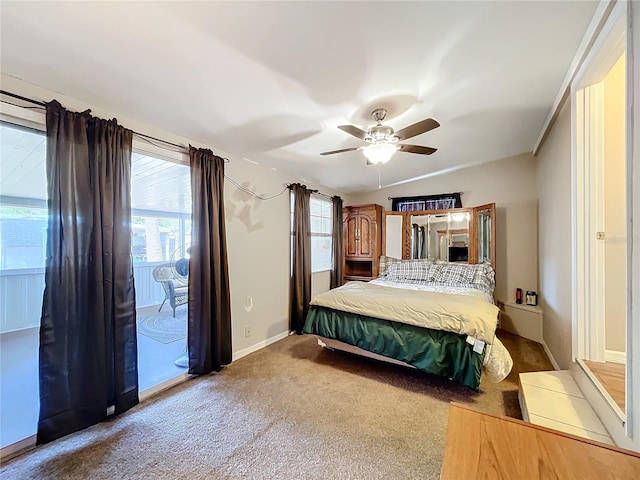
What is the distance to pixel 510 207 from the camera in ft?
13.6

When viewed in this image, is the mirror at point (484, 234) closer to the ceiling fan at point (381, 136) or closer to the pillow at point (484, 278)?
the pillow at point (484, 278)

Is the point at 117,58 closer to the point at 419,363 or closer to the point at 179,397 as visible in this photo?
the point at 179,397

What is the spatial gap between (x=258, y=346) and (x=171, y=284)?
131cm

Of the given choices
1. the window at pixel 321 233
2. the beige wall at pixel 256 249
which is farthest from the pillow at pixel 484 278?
the beige wall at pixel 256 249

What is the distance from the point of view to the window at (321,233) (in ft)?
14.9

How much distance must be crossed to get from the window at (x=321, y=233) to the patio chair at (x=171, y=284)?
2009 mm

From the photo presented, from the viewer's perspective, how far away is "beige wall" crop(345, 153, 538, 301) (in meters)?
3.99

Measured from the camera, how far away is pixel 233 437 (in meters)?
1.80

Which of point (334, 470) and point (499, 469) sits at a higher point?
point (499, 469)

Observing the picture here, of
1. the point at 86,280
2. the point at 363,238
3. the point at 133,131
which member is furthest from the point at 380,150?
the point at 363,238

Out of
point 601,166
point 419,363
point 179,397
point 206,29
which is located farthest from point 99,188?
point 601,166

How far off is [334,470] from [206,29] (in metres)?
2.55

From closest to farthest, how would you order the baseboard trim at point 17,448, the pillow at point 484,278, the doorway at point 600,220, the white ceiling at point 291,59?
the white ceiling at point 291,59 → the baseboard trim at point 17,448 → the doorway at point 600,220 → the pillow at point 484,278

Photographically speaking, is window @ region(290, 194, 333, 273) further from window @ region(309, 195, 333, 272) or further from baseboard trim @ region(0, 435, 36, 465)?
baseboard trim @ region(0, 435, 36, 465)
